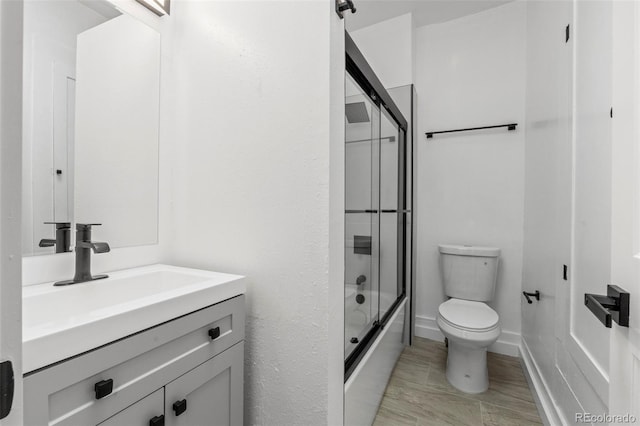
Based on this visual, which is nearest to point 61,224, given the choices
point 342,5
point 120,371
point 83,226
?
point 83,226

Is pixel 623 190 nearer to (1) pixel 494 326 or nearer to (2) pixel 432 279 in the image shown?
(1) pixel 494 326

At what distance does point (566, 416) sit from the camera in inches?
51.9

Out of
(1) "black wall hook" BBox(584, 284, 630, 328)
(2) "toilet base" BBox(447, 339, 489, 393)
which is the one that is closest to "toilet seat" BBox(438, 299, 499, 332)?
(2) "toilet base" BBox(447, 339, 489, 393)

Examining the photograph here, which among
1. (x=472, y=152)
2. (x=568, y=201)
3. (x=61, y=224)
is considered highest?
(x=472, y=152)

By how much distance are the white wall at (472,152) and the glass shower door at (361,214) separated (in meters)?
0.84

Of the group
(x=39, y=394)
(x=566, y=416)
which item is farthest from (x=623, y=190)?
(x=39, y=394)

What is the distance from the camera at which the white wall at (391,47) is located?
2412 millimetres

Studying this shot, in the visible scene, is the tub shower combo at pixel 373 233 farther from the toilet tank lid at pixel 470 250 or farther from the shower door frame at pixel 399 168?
the toilet tank lid at pixel 470 250

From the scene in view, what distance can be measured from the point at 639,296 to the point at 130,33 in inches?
74.4

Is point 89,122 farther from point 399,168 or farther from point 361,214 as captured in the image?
point 399,168

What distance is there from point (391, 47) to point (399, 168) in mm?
1035

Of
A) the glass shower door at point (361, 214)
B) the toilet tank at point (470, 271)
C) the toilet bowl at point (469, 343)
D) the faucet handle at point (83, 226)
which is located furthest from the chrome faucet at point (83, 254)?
the toilet tank at point (470, 271)

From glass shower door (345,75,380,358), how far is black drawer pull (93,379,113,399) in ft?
2.93

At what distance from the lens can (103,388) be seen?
0.66 m
